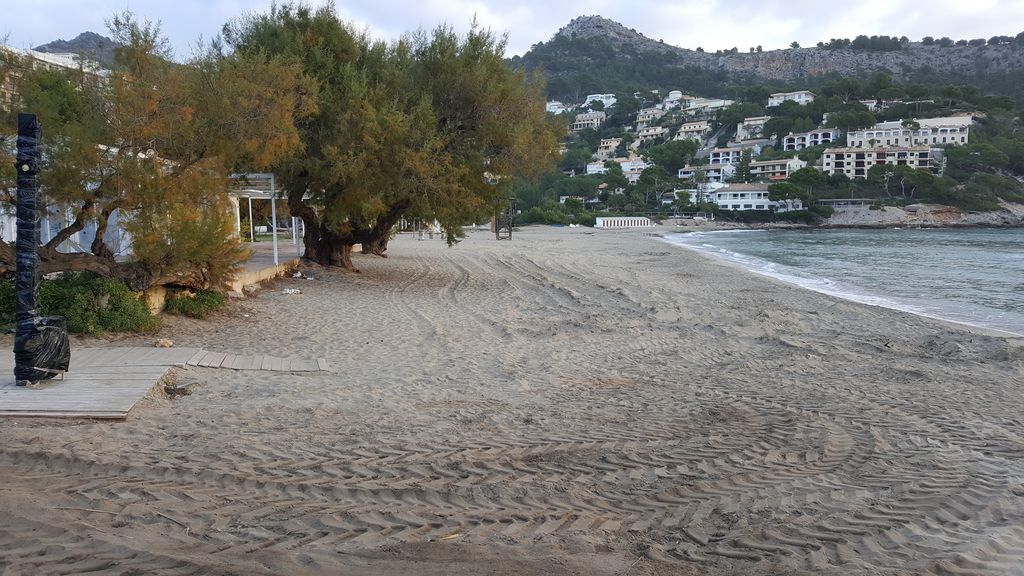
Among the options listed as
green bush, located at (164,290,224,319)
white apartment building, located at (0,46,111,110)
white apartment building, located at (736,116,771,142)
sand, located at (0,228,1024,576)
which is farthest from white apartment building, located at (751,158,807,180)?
white apartment building, located at (0,46,111,110)

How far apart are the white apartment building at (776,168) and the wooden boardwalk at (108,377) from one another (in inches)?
4644

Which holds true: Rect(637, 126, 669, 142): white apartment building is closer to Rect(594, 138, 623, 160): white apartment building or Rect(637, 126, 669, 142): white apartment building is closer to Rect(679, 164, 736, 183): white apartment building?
Rect(594, 138, 623, 160): white apartment building

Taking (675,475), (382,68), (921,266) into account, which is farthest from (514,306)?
(921,266)

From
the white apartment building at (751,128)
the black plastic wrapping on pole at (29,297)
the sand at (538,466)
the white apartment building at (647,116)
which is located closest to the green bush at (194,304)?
the sand at (538,466)

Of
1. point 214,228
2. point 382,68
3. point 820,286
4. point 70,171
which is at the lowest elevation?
point 820,286

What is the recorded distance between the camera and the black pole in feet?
21.3

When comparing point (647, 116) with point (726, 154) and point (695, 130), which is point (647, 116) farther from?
point (726, 154)

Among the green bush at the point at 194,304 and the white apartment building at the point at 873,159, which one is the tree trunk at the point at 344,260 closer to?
the green bush at the point at 194,304

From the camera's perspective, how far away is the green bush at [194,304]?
11320 millimetres

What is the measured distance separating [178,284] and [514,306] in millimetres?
6491

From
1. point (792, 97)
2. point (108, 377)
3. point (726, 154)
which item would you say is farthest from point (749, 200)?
point (108, 377)

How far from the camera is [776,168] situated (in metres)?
121

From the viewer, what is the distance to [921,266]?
1208 inches

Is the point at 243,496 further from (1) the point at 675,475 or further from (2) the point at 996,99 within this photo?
(2) the point at 996,99
